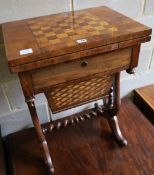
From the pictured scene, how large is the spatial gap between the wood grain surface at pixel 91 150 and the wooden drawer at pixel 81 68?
0.53m

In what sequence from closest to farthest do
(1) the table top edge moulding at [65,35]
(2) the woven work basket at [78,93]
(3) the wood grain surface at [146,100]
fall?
1. (1) the table top edge moulding at [65,35]
2. (2) the woven work basket at [78,93]
3. (3) the wood grain surface at [146,100]

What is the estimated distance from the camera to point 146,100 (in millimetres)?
1392

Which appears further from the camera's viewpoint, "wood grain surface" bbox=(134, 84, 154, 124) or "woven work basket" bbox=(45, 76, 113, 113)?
"wood grain surface" bbox=(134, 84, 154, 124)

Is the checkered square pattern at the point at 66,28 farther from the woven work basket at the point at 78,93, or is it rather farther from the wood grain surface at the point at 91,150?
the wood grain surface at the point at 91,150

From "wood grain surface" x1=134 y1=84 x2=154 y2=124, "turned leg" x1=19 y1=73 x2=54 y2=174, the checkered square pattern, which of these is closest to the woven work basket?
"turned leg" x1=19 y1=73 x2=54 y2=174

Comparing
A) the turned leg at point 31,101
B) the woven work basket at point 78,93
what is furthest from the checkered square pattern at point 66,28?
the woven work basket at point 78,93

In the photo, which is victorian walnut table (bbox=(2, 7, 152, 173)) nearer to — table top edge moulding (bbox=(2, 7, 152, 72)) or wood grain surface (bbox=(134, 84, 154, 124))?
table top edge moulding (bbox=(2, 7, 152, 72))

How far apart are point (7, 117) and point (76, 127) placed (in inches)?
16.8

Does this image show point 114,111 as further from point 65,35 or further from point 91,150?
point 65,35

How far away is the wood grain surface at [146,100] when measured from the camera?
4.46 ft

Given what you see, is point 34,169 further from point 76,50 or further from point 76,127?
point 76,50

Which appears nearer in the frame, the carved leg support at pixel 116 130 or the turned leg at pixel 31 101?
the turned leg at pixel 31 101

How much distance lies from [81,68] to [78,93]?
214 mm

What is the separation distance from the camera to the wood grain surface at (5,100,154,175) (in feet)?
3.45
